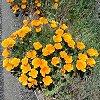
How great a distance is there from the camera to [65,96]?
4.07 metres

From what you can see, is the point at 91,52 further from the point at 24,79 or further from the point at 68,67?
the point at 24,79

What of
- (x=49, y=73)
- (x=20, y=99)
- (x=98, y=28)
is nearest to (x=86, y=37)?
(x=98, y=28)

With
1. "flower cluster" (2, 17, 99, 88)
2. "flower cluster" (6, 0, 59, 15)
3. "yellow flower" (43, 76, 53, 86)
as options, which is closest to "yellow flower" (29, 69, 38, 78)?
"flower cluster" (2, 17, 99, 88)

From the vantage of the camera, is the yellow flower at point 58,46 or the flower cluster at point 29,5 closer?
the yellow flower at point 58,46

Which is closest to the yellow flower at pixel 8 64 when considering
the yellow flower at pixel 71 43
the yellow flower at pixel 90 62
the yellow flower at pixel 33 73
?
the yellow flower at pixel 33 73

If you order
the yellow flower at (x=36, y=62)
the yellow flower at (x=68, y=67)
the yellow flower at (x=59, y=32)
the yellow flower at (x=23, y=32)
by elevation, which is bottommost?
the yellow flower at (x=68, y=67)

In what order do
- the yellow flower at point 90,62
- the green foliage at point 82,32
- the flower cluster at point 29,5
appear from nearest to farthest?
the green foliage at point 82,32 → the yellow flower at point 90,62 → the flower cluster at point 29,5

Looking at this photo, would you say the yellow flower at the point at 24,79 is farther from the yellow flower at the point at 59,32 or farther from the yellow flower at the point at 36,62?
the yellow flower at the point at 59,32

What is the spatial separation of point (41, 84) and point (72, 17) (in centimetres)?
141

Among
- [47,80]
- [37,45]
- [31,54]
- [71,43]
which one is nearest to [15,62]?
[31,54]

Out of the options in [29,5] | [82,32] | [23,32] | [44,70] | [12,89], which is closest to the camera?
[44,70]

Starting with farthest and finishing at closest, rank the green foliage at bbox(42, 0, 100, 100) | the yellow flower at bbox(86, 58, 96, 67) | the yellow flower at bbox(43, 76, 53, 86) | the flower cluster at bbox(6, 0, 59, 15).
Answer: the flower cluster at bbox(6, 0, 59, 15), the yellow flower at bbox(86, 58, 96, 67), the yellow flower at bbox(43, 76, 53, 86), the green foliage at bbox(42, 0, 100, 100)

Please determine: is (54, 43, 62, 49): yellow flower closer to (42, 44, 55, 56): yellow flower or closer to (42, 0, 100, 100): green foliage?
(42, 44, 55, 56): yellow flower

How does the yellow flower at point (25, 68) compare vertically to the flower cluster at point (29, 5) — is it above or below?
below
